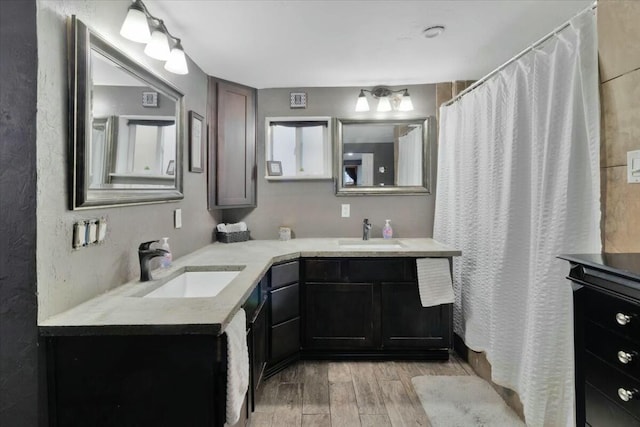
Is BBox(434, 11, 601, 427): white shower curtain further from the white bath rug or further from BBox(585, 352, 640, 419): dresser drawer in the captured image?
BBox(585, 352, 640, 419): dresser drawer

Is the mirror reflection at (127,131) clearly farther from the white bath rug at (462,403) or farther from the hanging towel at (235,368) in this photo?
the white bath rug at (462,403)

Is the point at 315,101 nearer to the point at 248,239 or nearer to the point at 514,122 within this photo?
the point at 248,239

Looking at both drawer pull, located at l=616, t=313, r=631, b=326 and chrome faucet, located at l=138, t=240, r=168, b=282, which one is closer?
drawer pull, located at l=616, t=313, r=631, b=326

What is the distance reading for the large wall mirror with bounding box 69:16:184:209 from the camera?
4.10 feet

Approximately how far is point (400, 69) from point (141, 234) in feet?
7.00

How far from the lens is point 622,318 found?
3.16 ft

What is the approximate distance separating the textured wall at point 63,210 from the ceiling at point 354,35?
45cm

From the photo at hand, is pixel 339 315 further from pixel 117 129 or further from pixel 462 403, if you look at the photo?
pixel 117 129

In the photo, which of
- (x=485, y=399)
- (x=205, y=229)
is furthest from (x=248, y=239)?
(x=485, y=399)

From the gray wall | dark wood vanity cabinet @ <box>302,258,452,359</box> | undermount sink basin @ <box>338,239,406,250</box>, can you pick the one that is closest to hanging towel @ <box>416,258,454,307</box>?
dark wood vanity cabinet @ <box>302,258,452,359</box>

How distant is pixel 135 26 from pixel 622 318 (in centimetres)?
202

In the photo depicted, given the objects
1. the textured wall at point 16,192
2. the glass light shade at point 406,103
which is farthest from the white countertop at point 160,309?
the glass light shade at point 406,103

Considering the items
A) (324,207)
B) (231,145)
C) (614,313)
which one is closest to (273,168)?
(231,145)

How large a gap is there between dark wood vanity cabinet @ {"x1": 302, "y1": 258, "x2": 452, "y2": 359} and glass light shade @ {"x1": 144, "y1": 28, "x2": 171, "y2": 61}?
5.11 ft
